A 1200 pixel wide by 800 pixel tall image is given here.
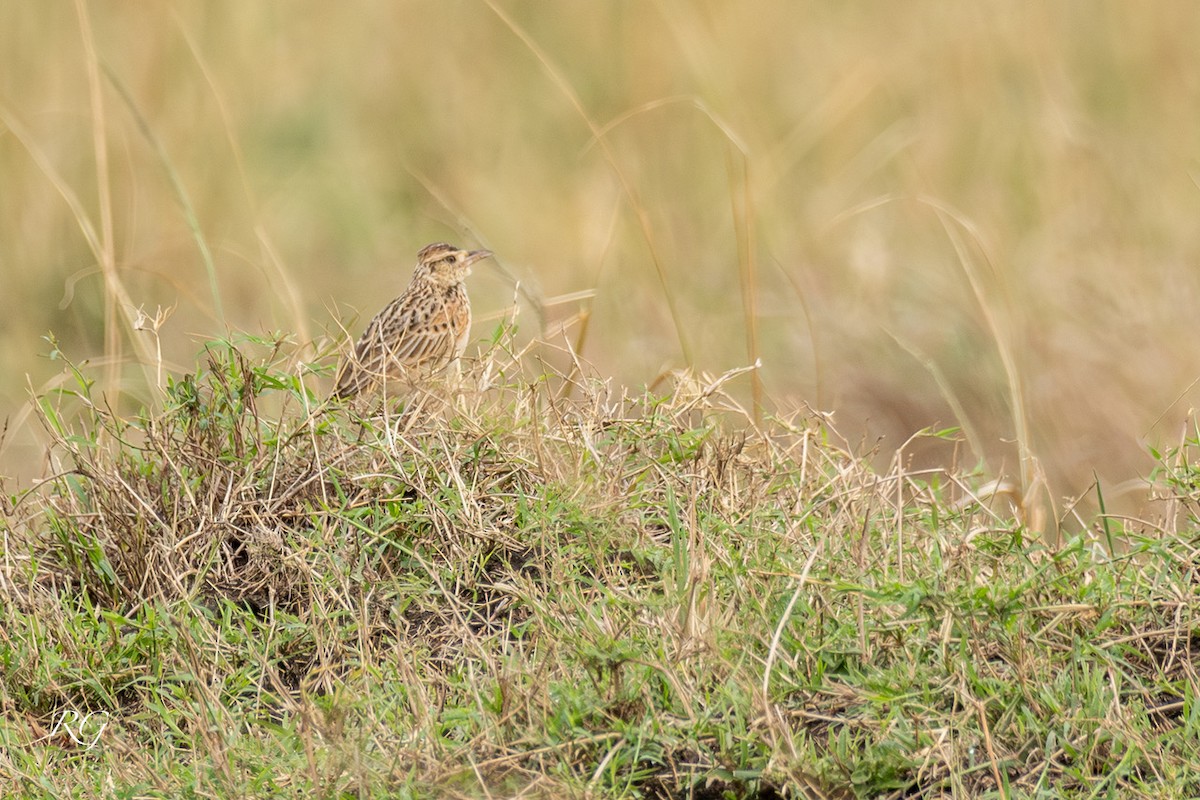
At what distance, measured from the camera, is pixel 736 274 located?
7652mm

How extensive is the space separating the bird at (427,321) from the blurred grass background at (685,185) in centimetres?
81

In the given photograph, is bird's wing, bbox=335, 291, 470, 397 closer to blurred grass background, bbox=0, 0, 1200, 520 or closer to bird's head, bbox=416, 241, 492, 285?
bird's head, bbox=416, 241, 492, 285

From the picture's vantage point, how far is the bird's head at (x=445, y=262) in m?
5.48

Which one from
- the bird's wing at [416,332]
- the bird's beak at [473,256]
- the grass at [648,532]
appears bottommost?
the grass at [648,532]

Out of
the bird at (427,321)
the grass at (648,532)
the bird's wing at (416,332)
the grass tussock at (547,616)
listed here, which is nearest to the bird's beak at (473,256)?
the bird at (427,321)

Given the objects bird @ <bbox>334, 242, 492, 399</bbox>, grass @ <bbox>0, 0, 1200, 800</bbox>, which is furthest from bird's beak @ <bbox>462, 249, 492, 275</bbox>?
grass @ <bbox>0, 0, 1200, 800</bbox>

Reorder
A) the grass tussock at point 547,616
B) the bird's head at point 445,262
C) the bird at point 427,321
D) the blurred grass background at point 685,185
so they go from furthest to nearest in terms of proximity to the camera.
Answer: the blurred grass background at point 685,185
the bird's head at point 445,262
the bird at point 427,321
the grass tussock at point 547,616

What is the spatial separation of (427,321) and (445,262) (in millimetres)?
410

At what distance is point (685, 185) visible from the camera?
841 cm

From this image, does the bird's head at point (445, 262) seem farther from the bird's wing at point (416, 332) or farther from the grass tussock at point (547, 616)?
the grass tussock at point (547, 616)

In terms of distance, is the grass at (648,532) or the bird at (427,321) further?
the bird at (427,321)

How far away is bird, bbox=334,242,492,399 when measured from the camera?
4.95 meters

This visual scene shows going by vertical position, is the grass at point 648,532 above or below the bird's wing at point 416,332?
below

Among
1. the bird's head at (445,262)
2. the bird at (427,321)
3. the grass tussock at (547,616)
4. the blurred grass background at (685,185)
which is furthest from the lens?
the blurred grass background at (685,185)
